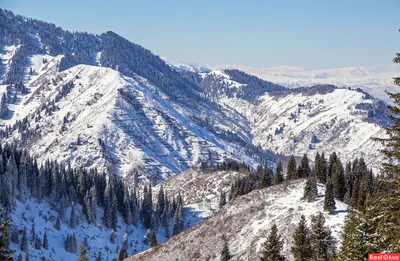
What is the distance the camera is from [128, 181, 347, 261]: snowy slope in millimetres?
69000

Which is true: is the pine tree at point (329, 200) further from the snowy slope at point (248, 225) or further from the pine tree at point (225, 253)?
the pine tree at point (225, 253)

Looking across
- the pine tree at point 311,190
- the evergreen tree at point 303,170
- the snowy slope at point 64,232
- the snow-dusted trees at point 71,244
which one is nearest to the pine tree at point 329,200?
the pine tree at point 311,190

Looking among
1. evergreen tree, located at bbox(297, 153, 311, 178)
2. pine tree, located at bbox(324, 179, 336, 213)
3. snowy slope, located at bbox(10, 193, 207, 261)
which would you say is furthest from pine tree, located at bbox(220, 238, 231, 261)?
snowy slope, located at bbox(10, 193, 207, 261)

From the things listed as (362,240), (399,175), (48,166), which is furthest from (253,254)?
(48,166)

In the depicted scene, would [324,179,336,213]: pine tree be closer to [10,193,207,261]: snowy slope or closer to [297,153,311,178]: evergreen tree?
[297,153,311,178]: evergreen tree

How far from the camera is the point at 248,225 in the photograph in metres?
79.1

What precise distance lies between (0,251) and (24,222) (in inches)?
4917

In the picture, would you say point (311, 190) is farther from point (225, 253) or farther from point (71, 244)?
point (71, 244)

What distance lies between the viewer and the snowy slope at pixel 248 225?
6900 centimetres

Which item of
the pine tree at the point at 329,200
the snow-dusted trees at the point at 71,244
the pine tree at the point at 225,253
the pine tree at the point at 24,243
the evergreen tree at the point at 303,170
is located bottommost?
the snow-dusted trees at the point at 71,244

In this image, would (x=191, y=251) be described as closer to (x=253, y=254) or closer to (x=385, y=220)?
(x=253, y=254)

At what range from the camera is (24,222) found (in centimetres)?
13688

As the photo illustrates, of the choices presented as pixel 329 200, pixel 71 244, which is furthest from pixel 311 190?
pixel 71 244

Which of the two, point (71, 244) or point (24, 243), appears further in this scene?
point (71, 244)
